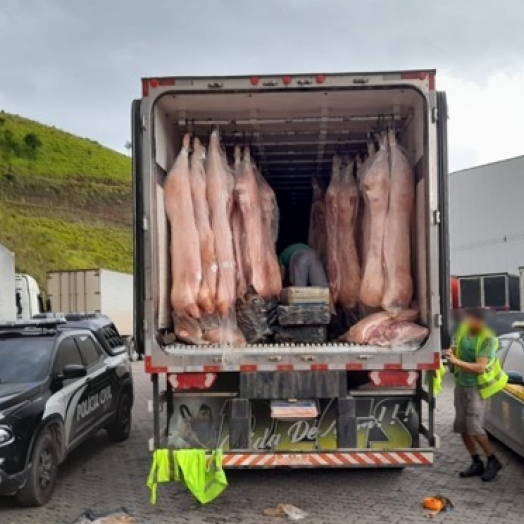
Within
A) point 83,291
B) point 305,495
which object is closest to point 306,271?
point 305,495

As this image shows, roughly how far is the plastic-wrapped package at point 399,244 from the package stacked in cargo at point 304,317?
0.56 m

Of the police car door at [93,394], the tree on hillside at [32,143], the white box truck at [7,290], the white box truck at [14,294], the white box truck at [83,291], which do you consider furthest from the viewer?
the tree on hillside at [32,143]

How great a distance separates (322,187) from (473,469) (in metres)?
3.53

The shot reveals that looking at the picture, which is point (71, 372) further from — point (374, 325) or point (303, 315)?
point (374, 325)

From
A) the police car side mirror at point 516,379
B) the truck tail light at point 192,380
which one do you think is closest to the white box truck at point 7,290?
the truck tail light at point 192,380

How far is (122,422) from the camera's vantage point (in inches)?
325

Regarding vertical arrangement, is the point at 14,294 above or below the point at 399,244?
below

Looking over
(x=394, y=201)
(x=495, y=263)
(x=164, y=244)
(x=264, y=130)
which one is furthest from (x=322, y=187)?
(x=495, y=263)

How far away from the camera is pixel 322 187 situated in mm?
7855

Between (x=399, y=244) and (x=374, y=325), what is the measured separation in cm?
74

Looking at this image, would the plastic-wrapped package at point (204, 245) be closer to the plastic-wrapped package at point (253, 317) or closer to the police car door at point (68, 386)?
the plastic-wrapped package at point (253, 317)

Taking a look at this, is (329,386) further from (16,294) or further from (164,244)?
(16,294)

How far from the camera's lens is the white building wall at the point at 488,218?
25.0m

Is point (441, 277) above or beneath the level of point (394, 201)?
beneath
